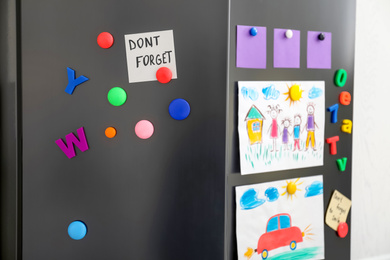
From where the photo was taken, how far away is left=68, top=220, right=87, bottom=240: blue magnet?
3.02ft

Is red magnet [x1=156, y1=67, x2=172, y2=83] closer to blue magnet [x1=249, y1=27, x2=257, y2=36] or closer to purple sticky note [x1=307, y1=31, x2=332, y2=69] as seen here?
blue magnet [x1=249, y1=27, x2=257, y2=36]

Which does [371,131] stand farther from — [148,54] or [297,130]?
[148,54]

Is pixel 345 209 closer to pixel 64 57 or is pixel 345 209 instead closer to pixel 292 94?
pixel 292 94

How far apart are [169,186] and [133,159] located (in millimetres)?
120

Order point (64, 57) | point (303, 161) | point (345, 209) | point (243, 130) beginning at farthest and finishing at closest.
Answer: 1. point (345, 209)
2. point (303, 161)
3. point (243, 130)
4. point (64, 57)

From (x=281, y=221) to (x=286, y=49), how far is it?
1.90 feet

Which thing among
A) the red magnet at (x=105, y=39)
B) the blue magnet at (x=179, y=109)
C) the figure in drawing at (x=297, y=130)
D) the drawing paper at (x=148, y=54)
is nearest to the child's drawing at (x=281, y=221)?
the figure in drawing at (x=297, y=130)

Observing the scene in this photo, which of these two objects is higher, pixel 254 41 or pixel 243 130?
pixel 254 41

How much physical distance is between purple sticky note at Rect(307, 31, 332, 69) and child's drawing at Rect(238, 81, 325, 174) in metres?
0.07

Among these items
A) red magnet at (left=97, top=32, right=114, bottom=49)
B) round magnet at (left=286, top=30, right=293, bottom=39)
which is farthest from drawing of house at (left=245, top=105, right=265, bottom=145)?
red magnet at (left=97, top=32, right=114, bottom=49)

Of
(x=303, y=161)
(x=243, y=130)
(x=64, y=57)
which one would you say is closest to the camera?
(x=64, y=57)

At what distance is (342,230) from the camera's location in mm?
1316

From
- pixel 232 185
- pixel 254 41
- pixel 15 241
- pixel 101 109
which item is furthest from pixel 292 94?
pixel 15 241

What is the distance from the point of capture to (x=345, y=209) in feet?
4.37
